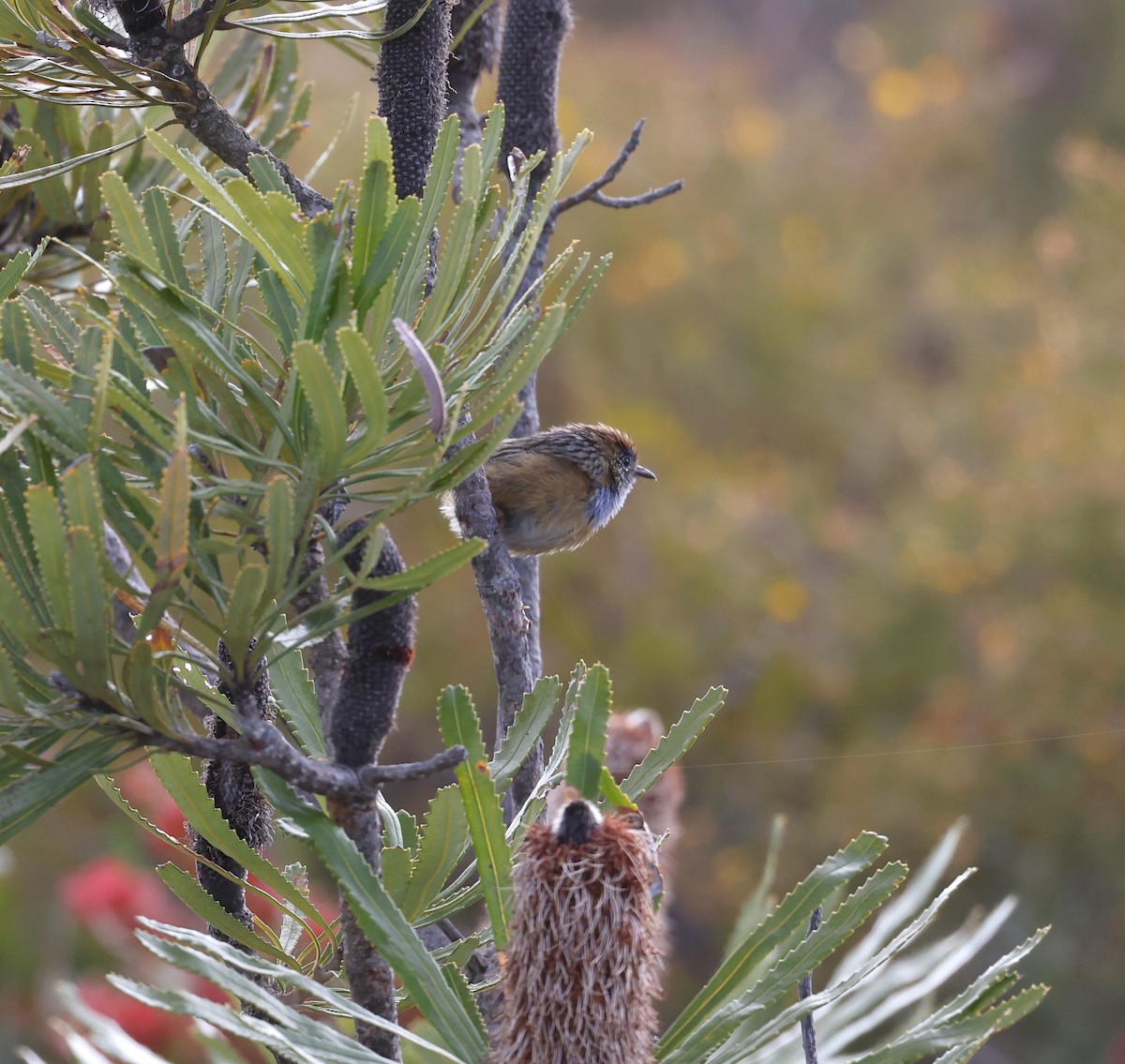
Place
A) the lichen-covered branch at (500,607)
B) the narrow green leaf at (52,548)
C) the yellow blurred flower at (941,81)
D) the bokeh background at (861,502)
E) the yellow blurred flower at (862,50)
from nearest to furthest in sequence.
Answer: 1. the narrow green leaf at (52,548)
2. the lichen-covered branch at (500,607)
3. the bokeh background at (861,502)
4. the yellow blurred flower at (941,81)
5. the yellow blurred flower at (862,50)

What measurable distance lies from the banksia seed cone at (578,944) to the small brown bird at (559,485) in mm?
837

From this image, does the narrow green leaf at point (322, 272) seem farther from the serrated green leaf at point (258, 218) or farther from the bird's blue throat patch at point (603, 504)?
the bird's blue throat patch at point (603, 504)

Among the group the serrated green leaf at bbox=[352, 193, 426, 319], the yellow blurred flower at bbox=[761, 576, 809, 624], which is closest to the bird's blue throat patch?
the serrated green leaf at bbox=[352, 193, 426, 319]

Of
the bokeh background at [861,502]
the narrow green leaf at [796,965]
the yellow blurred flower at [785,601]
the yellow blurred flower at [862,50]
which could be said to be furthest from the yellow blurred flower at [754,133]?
the narrow green leaf at [796,965]

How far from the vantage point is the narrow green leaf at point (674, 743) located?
1.75ft

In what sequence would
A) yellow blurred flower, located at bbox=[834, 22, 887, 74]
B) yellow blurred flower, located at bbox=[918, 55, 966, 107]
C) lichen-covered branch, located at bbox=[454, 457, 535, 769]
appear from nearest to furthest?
1. lichen-covered branch, located at bbox=[454, 457, 535, 769]
2. yellow blurred flower, located at bbox=[918, 55, 966, 107]
3. yellow blurred flower, located at bbox=[834, 22, 887, 74]

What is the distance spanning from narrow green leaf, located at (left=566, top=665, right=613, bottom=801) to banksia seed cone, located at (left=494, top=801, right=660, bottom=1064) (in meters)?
0.01

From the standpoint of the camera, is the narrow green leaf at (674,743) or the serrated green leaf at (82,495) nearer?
the serrated green leaf at (82,495)

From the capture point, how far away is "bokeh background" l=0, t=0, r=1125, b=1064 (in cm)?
419

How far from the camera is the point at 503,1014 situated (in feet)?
1.64

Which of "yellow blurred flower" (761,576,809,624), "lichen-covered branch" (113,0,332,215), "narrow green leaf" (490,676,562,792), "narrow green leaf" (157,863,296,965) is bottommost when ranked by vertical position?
"narrow green leaf" (157,863,296,965)

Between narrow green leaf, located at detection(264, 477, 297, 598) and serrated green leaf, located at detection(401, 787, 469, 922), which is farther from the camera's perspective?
serrated green leaf, located at detection(401, 787, 469, 922)

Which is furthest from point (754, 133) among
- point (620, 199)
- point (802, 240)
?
point (620, 199)

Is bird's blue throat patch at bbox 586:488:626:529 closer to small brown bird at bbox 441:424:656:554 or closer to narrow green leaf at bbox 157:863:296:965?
small brown bird at bbox 441:424:656:554
